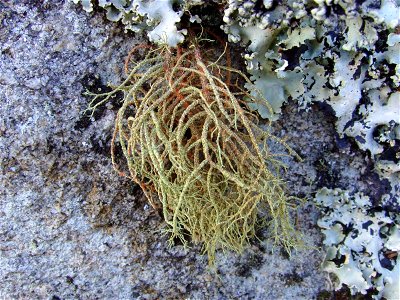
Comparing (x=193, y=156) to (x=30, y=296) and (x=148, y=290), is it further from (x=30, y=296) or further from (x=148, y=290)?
(x=30, y=296)

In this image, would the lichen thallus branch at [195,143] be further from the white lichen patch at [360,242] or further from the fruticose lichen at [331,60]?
the white lichen patch at [360,242]

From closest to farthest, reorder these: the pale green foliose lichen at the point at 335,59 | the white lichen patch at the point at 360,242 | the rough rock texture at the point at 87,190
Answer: the pale green foliose lichen at the point at 335,59
the rough rock texture at the point at 87,190
the white lichen patch at the point at 360,242

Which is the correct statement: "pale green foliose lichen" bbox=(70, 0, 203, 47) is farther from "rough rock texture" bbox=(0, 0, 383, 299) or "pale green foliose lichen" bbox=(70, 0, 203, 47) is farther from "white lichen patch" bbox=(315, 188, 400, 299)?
"white lichen patch" bbox=(315, 188, 400, 299)

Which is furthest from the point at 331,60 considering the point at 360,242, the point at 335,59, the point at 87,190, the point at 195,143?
the point at 87,190

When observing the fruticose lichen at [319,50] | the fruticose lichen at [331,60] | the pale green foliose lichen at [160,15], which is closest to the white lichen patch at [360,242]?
the fruticose lichen at [331,60]

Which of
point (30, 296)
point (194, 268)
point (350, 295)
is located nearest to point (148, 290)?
point (194, 268)

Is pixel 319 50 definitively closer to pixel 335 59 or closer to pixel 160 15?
pixel 335 59

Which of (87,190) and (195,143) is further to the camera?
(87,190)

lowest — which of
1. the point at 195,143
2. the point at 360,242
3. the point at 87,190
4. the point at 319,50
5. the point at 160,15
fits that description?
the point at 360,242
